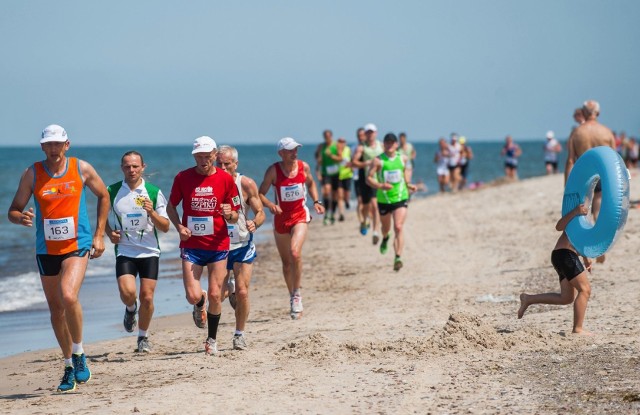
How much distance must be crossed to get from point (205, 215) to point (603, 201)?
3.32 metres

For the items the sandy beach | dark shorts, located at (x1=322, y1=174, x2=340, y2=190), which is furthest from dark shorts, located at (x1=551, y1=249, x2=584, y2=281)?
dark shorts, located at (x1=322, y1=174, x2=340, y2=190)

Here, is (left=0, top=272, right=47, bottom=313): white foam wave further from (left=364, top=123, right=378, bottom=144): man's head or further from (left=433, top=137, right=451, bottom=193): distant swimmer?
(left=433, top=137, right=451, bottom=193): distant swimmer

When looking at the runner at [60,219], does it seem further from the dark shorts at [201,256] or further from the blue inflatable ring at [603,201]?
the blue inflatable ring at [603,201]

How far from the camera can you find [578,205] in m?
8.31

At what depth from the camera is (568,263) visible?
8328 mm

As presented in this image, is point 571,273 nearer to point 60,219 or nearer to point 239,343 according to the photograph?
point 239,343

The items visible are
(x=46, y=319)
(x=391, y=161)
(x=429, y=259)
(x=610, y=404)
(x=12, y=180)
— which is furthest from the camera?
(x=12, y=180)

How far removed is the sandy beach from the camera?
662 cm

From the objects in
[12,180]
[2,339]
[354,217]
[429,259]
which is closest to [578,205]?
[2,339]

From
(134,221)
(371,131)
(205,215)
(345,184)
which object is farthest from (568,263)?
(345,184)

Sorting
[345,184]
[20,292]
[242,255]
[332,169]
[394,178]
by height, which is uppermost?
[394,178]

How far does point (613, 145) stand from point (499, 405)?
5.64m

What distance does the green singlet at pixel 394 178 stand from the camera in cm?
1355

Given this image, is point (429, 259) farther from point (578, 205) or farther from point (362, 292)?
point (578, 205)
